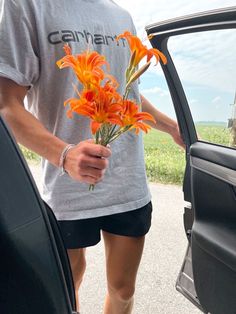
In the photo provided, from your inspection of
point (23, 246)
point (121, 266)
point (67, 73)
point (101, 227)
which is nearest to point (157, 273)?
point (121, 266)

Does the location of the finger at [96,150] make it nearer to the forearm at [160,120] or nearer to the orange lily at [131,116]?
the orange lily at [131,116]

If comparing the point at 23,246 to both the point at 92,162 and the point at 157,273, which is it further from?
the point at 157,273

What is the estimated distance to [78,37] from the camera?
1.21 metres

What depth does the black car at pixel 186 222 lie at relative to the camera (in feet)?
1.94

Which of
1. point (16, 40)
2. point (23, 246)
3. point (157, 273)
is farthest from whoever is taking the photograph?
point (157, 273)

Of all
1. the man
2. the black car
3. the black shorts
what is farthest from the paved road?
the black shorts

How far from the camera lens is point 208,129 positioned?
1604mm

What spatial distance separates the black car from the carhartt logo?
219 millimetres

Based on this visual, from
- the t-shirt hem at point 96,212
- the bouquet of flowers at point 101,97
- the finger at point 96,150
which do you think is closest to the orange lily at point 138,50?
the bouquet of flowers at point 101,97

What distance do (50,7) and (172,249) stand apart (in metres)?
2.24

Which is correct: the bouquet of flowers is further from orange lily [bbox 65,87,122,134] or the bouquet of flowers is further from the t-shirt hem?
the t-shirt hem

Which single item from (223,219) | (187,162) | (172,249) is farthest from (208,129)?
(172,249)

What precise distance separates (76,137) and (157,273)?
5.39 ft

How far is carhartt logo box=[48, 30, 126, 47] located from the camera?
117 cm
